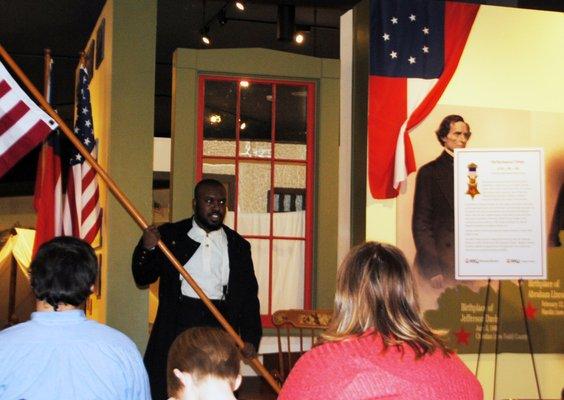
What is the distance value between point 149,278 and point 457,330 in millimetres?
2012

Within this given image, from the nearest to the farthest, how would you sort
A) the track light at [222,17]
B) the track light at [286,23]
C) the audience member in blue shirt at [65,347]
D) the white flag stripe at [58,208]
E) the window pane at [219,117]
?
1. the audience member in blue shirt at [65,347]
2. the white flag stripe at [58,208]
3. the window pane at [219,117]
4. the track light at [286,23]
5. the track light at [222,17]

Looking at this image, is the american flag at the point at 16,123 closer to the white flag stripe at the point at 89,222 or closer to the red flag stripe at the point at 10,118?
the red flag stripe at the point at 10,118

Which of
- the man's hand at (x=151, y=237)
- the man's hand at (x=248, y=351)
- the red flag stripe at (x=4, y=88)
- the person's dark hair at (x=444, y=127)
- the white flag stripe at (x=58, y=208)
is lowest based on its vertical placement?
the man's hand at (x=248, y=351)

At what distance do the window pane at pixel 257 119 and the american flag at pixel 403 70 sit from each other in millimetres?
1965

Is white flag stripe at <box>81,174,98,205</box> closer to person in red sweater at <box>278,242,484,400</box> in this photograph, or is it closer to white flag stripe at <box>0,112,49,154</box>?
white flag stripe at <box>0,112,49,154</box>

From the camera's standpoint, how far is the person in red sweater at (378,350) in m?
2.25

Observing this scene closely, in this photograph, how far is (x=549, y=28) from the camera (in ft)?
19.3

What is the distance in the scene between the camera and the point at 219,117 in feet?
24.1

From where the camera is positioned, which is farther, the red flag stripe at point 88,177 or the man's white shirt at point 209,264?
the red flag stripe at point 88,177

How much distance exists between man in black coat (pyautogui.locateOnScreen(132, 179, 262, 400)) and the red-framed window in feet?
8.39

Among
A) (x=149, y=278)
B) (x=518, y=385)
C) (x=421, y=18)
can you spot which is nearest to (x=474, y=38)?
(x=421, y=18)

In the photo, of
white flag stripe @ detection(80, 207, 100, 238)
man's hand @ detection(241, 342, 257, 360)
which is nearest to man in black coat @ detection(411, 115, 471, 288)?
man's hand @ detection(241, 342, 257, 360)

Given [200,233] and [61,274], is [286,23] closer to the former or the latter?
[200,233]

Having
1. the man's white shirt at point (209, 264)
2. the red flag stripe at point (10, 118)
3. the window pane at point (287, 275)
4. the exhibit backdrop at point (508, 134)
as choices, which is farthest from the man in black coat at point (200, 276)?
the window pane at point (287, 275)
